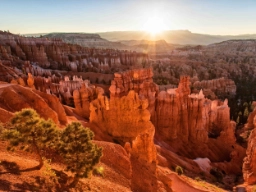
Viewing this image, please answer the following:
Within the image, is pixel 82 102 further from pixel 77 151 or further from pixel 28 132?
pixel 28 132

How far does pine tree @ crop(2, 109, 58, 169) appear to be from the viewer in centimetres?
836

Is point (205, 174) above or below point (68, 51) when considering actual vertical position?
below

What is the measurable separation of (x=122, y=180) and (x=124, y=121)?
355 inches

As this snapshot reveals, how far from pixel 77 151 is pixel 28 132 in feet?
5.36

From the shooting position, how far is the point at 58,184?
28.5 feet

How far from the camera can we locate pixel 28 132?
8.48 m

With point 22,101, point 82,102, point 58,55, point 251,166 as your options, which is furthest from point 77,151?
point 58,55

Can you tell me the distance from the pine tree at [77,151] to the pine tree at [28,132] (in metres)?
0.44

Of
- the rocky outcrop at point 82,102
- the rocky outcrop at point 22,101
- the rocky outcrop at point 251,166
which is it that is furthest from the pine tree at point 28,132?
the rocky outcrop at point 82,102

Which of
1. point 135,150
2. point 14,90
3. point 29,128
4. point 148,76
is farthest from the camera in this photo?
point 148,76

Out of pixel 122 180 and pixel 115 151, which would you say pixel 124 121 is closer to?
pixel 115 151

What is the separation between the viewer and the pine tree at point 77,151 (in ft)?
28.9

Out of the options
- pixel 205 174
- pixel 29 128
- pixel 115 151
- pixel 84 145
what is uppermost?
pixel 29 128

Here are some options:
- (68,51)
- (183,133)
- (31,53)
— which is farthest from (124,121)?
(68,51)
